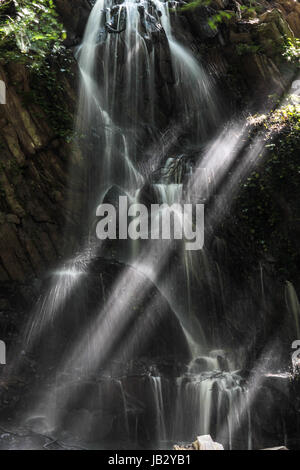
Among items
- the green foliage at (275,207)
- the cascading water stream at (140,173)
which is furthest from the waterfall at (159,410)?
the green foliage at (275,207)

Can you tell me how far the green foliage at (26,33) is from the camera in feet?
22.9

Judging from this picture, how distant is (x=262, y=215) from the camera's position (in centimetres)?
769

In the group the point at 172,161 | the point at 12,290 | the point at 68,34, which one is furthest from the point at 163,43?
the point at 12,290

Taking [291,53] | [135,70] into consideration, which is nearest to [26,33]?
[135,70]

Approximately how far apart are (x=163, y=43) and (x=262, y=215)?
6552mm

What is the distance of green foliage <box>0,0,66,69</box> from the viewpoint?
6.98 m

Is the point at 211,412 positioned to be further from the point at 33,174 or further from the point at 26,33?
the point at 26,33

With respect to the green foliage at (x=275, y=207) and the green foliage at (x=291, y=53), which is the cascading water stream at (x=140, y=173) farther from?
the green foliage at (x=291, y=53)

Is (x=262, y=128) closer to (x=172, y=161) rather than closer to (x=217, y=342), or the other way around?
(x=172, y=161)

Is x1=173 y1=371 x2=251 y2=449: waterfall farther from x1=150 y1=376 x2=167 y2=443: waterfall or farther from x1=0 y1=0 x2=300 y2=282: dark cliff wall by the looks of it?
x1=0 y1=0 x2=300 y2=282: dark cliff wall

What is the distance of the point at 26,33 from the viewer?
7.17m

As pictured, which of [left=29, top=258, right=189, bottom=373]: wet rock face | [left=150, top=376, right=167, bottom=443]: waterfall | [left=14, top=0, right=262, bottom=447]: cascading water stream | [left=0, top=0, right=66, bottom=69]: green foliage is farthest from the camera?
[left=0, top=0, right=66, bottom=69]: green foliage

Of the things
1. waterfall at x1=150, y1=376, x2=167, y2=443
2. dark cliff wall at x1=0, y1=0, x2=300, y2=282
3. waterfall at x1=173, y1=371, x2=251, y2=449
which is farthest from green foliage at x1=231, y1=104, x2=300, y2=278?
waterfall at x1=150, y1=376, x2=167, y2=443

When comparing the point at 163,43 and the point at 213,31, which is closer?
the point at 163,43
